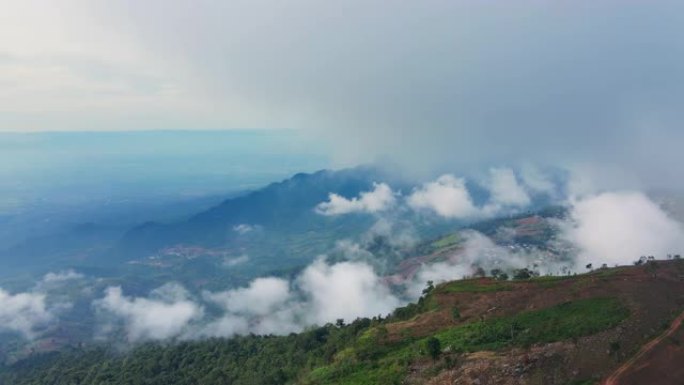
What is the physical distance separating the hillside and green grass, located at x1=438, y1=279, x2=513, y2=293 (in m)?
0.21

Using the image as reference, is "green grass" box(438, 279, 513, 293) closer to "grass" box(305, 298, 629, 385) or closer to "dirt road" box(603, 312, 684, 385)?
"grass" box(305, 298, 629, 385)

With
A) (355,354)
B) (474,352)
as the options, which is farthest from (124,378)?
(474,352)

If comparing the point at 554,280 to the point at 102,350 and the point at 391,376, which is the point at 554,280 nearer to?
the point at 391,376

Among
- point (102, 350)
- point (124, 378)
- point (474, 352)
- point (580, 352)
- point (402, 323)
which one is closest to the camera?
point (580, 352)

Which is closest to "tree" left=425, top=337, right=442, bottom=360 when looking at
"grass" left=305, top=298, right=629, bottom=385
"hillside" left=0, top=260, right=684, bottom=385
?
"hillside" left=0, top=260, right=684, bottom=385

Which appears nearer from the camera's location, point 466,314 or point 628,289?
point 628,289

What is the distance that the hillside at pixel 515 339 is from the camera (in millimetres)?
46281

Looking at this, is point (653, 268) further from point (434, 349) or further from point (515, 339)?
point (434, 349)

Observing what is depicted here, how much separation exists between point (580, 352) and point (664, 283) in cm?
1913

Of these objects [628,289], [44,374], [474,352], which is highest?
[628,289]

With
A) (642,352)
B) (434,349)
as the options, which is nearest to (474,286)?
(434,349)

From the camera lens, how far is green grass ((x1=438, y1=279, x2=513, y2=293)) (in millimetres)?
74562

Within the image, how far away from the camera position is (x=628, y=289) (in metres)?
59.6

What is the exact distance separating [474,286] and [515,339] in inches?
998
